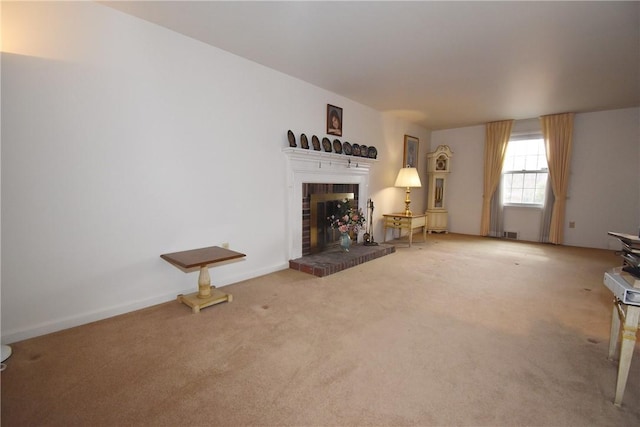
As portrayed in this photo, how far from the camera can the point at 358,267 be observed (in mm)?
3691

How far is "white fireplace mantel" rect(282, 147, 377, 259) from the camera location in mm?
3537

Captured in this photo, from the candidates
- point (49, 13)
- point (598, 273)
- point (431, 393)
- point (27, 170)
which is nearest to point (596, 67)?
point (598, 273)

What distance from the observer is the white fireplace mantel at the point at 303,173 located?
3.54m

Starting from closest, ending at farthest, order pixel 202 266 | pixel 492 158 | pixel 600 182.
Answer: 1. pixel 202 266
2. pixel 600 182
3. pixel 492 158

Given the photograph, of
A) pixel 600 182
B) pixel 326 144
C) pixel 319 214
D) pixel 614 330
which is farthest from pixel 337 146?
pixel 600 182

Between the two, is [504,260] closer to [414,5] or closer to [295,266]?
[295,266]

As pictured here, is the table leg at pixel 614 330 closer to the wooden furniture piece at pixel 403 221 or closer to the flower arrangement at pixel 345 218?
the flower arrangement at pixel 345 218

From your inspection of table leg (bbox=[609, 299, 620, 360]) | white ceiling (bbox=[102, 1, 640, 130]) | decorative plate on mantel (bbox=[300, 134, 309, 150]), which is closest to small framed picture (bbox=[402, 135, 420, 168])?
white ceiling (bbox=[102, 1, 640, 130])

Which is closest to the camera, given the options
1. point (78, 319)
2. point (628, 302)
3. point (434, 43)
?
point (628, 302)

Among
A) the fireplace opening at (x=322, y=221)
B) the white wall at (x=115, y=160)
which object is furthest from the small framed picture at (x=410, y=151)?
the white wall at (x=115, y=160)

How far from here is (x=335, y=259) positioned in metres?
3.71

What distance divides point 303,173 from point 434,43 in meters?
1.97

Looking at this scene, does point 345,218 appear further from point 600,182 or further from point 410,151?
point 600,182

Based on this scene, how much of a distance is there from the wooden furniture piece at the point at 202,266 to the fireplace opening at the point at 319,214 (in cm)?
143
